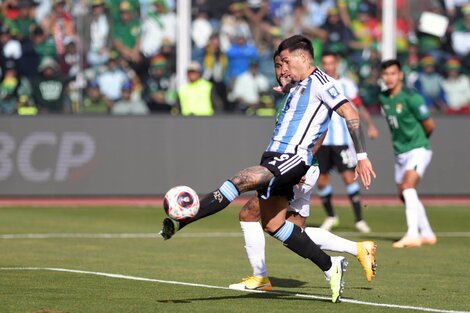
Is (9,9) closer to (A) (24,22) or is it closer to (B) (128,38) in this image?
(A) (24,22)

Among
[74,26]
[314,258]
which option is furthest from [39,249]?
[74,26]

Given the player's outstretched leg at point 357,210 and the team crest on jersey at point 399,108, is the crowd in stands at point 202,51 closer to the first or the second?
the player's outstretched leg at point 357,210

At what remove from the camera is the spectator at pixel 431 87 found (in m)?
25.4

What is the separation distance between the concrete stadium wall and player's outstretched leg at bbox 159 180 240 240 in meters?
13.5

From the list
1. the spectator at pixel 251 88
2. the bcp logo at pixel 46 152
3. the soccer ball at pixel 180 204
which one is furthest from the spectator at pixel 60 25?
the soccer ball at pixel 180 204

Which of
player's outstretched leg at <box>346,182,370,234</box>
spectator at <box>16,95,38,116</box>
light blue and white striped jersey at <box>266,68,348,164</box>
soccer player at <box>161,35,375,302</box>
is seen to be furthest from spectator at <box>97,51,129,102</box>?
light blue and white striped jersey at <box>266,68,348,164</box>

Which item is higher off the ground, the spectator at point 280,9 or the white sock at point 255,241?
the white sock at point 255,241

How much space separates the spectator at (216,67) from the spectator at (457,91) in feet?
15.5

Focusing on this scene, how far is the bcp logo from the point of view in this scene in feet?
72.7

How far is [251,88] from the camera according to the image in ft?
81.1

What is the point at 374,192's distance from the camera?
23547mm

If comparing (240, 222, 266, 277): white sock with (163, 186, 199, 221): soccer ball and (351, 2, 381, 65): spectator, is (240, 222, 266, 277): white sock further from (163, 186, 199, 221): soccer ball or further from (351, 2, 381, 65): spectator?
(351, 2, 381, 65): spectator

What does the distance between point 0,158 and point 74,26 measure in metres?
3.37

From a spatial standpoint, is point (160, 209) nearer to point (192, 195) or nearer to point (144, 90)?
point (144, 90)
